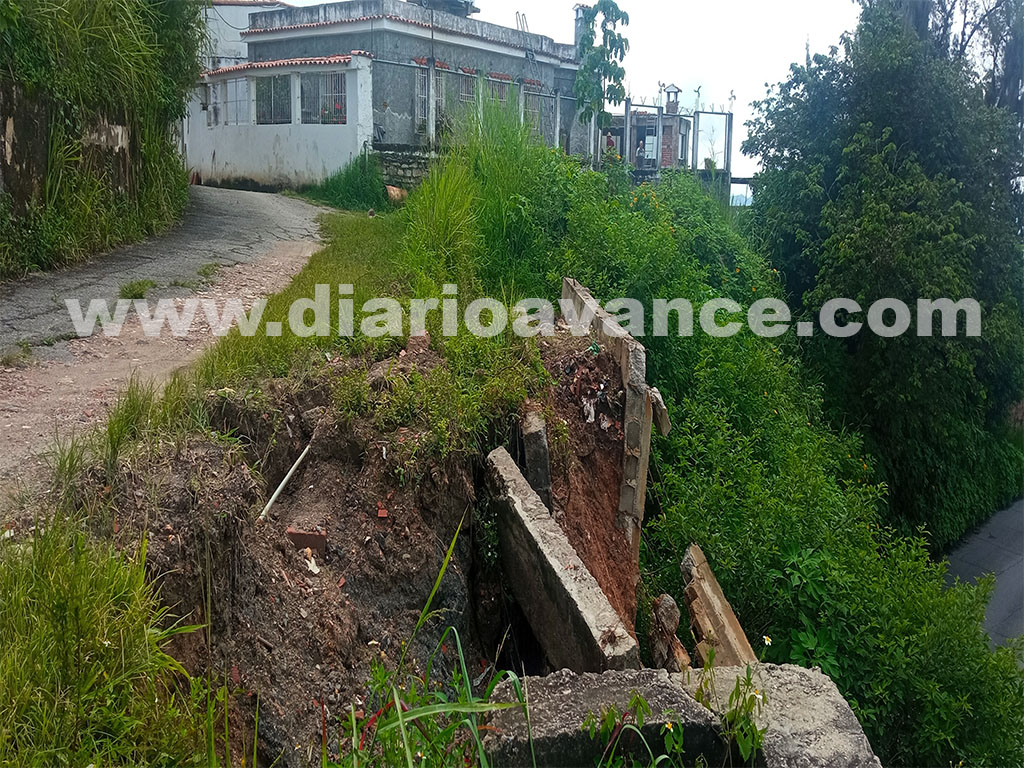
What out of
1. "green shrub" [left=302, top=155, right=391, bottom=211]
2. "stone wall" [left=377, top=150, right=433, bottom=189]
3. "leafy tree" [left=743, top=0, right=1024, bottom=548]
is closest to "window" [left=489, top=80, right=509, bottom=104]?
"stone wall" [left=377, top=150, right=433, bottom=189]

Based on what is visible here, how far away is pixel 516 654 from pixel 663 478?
7.34ft

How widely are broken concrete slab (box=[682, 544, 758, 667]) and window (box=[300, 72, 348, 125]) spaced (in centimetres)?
1188

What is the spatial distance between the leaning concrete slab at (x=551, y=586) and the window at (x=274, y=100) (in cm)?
1347

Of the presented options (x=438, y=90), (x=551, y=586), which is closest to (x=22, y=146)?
(x=551, y=586)

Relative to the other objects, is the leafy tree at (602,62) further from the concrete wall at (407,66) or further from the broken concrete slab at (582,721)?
the broken concrete slab at (582,721)

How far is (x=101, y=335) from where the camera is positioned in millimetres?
5598

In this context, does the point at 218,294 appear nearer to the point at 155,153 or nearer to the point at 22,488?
the point at 155,153

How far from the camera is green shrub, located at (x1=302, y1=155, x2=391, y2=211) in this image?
45.1ft

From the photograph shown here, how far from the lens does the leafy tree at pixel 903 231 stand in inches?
348

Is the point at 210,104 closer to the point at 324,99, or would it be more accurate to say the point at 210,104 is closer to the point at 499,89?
the point at 324,99

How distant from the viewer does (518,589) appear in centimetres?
425

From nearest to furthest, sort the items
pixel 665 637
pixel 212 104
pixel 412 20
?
pixel 665 637 → pixel 412 20 → pixel 212 104

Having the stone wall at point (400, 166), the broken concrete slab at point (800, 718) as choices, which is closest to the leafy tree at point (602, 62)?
the stone wall at point (400, 166)

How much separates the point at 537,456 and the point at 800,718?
7.37ft
